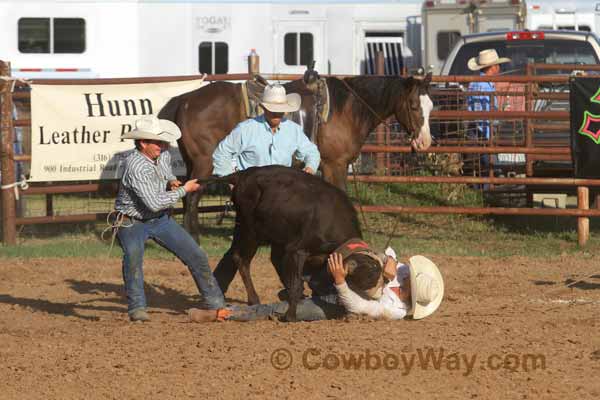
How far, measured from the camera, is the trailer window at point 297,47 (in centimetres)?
1828

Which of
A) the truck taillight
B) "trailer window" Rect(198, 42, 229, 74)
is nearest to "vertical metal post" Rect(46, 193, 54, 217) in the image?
"trailer window" Rect(198, 42, 229, 74)

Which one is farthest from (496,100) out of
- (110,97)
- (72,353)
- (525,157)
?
(72,353)

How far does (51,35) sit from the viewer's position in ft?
58.1

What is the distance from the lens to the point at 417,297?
710cm

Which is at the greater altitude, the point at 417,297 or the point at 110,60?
the point at 110,60

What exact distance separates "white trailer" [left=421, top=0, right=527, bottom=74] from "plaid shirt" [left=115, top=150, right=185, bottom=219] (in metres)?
10.8

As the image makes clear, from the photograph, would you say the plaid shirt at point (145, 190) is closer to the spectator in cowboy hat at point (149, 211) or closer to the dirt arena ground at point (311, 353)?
the spectator in cowboy hat at point (149, 211)

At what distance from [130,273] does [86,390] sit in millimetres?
1934

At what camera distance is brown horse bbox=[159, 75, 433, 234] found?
11.0m

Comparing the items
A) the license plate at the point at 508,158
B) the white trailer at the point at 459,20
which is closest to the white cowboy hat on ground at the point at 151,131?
the license plate at the point at 508,158

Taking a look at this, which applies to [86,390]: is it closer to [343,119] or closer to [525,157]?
[343,119]

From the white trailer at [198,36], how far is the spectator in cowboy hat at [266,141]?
31.9ft

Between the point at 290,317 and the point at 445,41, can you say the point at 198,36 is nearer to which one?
the point at 445,41

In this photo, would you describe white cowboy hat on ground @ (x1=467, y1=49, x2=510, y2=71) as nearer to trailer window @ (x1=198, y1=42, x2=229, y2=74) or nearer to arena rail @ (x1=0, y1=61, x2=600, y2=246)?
arena rail @ (x1=0, y1=61, x2=600, y2=246)
